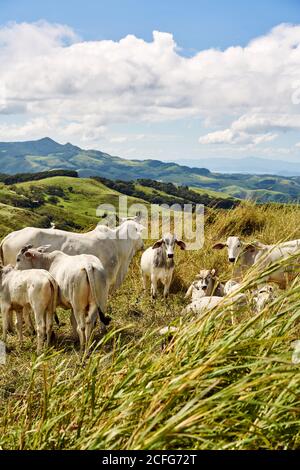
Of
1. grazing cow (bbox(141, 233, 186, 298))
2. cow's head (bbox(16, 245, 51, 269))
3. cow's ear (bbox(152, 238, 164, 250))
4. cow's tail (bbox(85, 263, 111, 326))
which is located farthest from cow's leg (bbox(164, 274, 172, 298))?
cow's tail (bbox(85, 263, 111, 326))

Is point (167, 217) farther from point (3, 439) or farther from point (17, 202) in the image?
point (17, 202)

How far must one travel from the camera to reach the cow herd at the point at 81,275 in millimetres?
8383

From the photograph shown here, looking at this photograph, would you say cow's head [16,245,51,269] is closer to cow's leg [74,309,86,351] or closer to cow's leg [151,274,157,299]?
cow's leg [74,309,86,351]

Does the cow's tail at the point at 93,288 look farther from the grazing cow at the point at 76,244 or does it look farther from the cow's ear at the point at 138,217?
the cow's ear at the point at 138,217

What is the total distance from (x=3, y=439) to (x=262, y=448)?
172 cm

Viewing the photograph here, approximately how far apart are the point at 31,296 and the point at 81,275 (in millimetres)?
857

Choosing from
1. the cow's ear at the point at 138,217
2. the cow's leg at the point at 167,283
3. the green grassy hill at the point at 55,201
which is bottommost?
the green grassy hill at the point at 55,201

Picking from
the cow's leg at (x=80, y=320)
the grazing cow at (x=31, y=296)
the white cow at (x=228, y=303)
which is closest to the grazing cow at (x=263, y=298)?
the white cow at (x=228, y=303)

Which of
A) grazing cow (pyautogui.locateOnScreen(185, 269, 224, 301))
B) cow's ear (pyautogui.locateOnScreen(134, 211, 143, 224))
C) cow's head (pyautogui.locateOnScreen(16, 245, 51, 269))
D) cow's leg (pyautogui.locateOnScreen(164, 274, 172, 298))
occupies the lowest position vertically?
cow's leg (pyautogui.locateOnScreen(164, 274, 172, 298))

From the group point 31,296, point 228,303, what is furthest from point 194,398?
point 31,296

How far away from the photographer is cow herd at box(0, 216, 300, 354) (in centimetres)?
838

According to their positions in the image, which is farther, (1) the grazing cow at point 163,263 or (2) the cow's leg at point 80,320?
(1) the grazing cow at point 163,263
